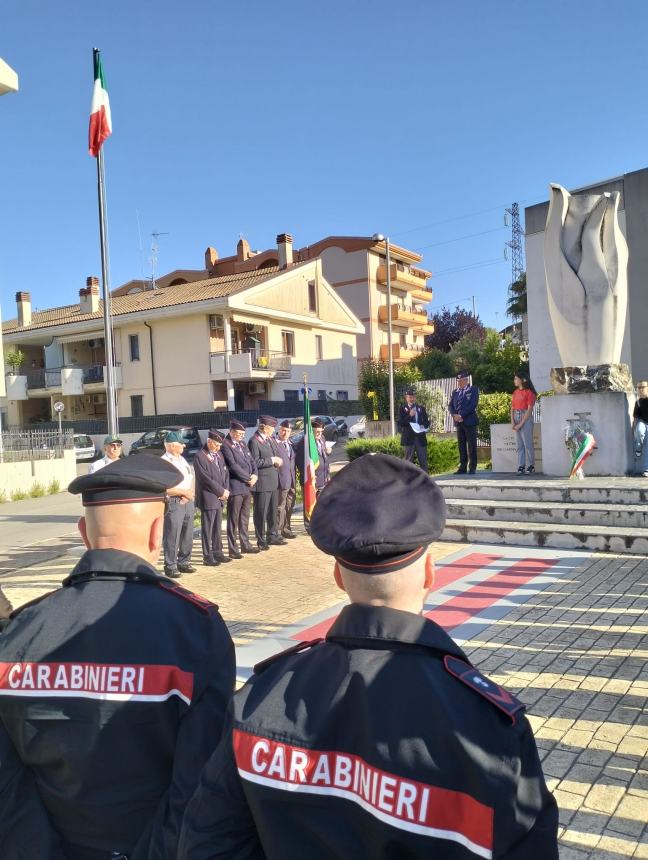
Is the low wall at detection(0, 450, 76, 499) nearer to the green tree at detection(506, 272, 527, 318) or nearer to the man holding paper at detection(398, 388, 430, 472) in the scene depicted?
the man holding paper at detection(398, 388, 430, 472)

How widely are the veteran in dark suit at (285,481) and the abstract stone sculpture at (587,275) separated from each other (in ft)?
16.6

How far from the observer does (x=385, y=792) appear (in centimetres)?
116

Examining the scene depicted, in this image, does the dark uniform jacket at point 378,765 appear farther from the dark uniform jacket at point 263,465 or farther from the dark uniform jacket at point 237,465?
the dark uniform jacket at point 263,465

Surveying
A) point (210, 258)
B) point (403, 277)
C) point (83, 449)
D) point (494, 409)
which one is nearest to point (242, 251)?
point (210, 258)

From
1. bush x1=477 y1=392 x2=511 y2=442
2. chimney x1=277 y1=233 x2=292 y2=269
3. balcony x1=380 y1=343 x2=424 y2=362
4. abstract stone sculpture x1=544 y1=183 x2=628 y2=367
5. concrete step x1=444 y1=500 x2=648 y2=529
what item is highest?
chimney x1=277 y1=233 x2=292 y2=269

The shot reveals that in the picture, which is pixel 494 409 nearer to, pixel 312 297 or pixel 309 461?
pixel 309 461

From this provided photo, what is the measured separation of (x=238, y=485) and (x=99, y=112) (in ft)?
22.7

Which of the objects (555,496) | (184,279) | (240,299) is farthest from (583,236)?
(184,279)

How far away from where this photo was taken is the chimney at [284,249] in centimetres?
3875

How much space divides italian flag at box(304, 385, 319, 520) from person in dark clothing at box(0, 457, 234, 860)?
857 centimetres

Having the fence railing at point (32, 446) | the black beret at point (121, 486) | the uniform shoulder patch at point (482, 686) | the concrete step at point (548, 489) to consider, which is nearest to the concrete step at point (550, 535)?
the concrete step at point (548, 489)

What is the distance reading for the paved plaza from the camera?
10.4 feet

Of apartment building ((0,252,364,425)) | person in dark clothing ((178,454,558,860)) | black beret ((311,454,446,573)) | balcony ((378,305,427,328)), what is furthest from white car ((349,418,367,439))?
person in dark clothing ((178,454,558,860))

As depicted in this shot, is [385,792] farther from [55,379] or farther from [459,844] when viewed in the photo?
[55,379]
